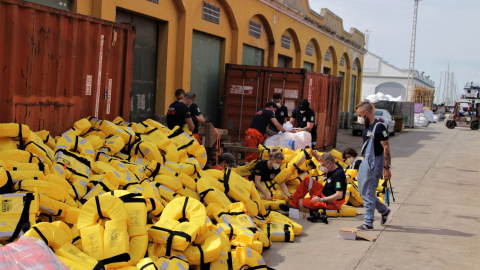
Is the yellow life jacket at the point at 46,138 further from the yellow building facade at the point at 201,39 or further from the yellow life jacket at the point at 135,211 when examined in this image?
the yellow building facade at the point at 201,39

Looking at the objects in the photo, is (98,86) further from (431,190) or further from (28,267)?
(431,190)

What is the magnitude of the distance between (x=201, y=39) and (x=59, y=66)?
28.4 feet

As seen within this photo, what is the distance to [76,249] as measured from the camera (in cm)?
438

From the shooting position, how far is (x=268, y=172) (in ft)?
29.2

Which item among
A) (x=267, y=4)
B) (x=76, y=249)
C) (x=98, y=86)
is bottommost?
(x=76, y=249)

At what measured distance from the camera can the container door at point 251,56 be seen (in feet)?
62.5

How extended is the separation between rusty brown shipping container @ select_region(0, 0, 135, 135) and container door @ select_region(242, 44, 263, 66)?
10.3 meters

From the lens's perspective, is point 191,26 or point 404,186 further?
point 191,26

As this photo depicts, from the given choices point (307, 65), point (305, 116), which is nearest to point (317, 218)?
point (305, 116)

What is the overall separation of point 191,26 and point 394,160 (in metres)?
8.69

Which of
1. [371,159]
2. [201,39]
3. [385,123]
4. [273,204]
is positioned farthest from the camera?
[385,123]

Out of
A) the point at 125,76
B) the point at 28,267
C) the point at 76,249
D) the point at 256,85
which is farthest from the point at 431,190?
the point at 28,267

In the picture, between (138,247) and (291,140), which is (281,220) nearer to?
(138,247)

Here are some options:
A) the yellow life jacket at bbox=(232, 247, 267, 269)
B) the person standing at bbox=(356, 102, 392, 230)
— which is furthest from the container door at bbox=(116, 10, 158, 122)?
the yellow life jacket at bbox=(232, 247, 267, 269)
